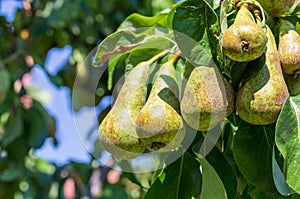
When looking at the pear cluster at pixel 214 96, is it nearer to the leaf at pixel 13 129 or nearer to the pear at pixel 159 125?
the pear at pixel 159 125

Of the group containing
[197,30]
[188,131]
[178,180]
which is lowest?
[178,180]

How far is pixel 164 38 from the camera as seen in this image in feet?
3.58

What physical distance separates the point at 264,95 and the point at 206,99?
0.08 meters

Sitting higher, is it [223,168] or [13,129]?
[223,168]

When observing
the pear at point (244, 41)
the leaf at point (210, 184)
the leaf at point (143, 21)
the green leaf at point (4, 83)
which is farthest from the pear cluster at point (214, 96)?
the green leaf at point (4, 83)

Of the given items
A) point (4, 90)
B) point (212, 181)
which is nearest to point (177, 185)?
point (212, 181)

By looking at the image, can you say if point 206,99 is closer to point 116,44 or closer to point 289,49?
point 289,49

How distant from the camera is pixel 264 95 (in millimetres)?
840

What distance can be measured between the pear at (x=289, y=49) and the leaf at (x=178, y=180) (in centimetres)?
24

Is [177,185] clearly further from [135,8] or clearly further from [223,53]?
[135,8]

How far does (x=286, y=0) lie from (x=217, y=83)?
0.18 m

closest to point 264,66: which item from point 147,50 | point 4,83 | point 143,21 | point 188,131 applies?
point 188,131

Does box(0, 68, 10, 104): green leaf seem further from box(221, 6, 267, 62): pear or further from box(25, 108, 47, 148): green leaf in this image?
box(221, 6, 267, 62): pear

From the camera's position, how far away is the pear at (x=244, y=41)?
815 mm
